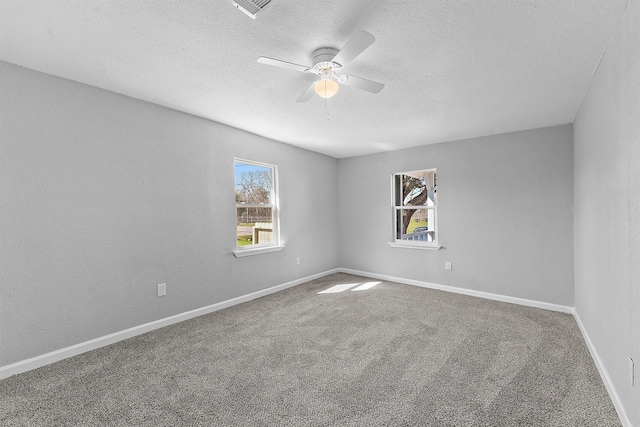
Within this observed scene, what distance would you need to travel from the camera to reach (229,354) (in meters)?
2.41

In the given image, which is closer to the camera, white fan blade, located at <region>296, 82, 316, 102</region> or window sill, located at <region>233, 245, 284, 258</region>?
white fan blade, located at <region>296, 82, 316, 102</region>

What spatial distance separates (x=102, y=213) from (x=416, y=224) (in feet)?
13.8

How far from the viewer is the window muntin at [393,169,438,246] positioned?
4.58m

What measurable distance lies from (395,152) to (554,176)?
215cm

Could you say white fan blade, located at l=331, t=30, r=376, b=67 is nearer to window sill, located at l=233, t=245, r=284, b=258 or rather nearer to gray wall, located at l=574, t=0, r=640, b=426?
gray wall, located at l=574, t=0, r=640, b=426

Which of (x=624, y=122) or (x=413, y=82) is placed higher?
(x=413, y=82)

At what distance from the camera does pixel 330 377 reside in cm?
207

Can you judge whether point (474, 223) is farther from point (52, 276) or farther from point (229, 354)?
point (52, 276)

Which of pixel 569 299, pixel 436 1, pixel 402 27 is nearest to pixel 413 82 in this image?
pixel 402 27

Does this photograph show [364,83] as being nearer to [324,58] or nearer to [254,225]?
[324,58]

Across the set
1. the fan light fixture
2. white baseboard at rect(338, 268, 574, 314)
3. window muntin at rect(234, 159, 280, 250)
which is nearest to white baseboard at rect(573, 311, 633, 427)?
white baseboard at rect(338, 268, 574, 314)

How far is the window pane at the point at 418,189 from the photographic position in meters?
4.59

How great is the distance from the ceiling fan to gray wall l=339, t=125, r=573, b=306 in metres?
2.64

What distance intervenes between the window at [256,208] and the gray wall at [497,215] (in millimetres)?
1831
